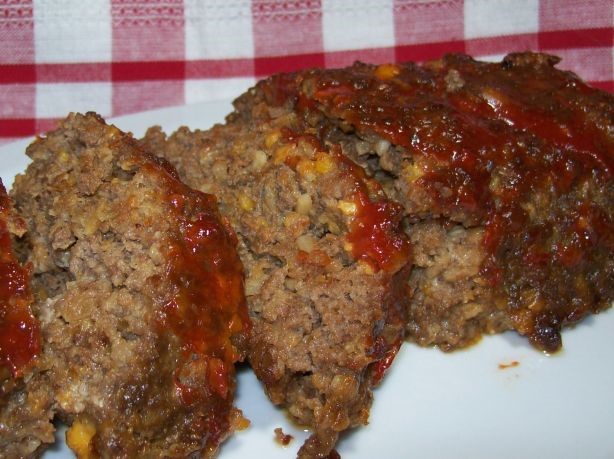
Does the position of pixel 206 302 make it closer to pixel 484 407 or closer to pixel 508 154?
pixel 484 407

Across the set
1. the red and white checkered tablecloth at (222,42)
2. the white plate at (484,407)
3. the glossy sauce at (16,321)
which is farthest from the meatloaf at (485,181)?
the red and white checkered tablecloth at (222,42)

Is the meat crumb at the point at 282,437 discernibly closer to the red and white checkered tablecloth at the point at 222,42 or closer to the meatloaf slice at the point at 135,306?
the meatloaf slice at the point at 135,306

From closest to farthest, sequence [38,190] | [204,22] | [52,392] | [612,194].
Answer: [52,392] → [38,190] → [612,194] → [204,22]

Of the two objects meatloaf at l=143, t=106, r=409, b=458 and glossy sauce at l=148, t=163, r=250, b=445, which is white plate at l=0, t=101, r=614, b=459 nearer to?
meatloaf at l=143, t=106, r=409, b=458

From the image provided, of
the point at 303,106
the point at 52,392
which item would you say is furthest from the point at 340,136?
the point at 52,392

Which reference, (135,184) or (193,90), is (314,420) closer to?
(135,184)

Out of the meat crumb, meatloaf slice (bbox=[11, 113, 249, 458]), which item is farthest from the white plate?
meatloaf slice (bbox=[11, 113, 249, 458])

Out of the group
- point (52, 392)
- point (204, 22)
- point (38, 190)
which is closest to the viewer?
point (52, 392)
